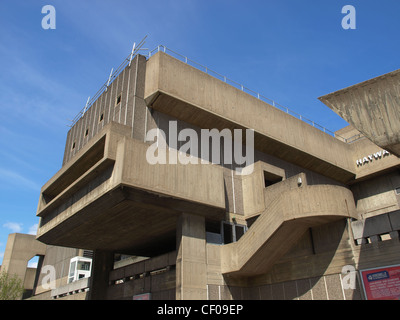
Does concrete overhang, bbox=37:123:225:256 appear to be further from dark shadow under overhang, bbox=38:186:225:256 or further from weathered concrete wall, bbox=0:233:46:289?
weathered concrete wall, bbox=0:233:46:289

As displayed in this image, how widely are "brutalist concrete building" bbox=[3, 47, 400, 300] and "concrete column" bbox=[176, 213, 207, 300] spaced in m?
0.07

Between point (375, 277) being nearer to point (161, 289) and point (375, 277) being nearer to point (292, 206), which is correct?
point (292, 206)

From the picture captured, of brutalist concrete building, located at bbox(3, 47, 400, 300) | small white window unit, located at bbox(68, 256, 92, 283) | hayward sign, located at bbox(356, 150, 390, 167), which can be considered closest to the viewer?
brutalist concrete building, located at bbox(3, 47, 400, 300)

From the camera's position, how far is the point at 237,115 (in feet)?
88.1

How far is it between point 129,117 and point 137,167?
16.6ft

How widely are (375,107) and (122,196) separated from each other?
1305cm

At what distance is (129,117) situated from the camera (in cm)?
2308

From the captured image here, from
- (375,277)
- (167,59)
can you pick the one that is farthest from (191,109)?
(375,277)

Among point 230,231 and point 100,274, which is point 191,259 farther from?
point 100,274

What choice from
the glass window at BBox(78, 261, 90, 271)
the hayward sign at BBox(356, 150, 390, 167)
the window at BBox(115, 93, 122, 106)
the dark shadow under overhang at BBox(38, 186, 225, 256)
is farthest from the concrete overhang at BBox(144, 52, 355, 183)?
the glass window at BBox(78, 261, 90, 271)

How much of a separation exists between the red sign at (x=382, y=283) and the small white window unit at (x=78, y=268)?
111 ft

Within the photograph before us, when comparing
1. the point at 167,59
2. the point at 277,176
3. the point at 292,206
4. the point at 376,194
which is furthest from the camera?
the point at 376,194

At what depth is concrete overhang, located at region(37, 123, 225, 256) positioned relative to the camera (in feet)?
64.0

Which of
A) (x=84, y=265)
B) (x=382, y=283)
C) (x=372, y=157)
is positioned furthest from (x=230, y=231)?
(x=84, y=265)
